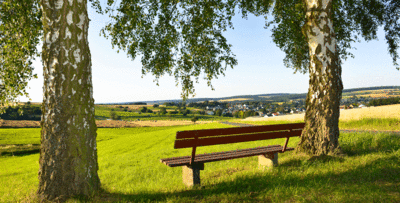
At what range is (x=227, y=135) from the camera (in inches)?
232

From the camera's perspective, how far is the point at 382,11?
465 inches

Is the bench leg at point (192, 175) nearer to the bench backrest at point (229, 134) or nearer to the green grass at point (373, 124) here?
the bench backrest at point (229, 134)

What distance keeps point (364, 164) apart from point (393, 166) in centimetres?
58

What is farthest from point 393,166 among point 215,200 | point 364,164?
point 215,200

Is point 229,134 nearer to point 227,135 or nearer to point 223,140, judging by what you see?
point 227,135

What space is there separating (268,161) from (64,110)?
4.87 m

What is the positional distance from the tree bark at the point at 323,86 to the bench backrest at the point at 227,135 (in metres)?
0.57

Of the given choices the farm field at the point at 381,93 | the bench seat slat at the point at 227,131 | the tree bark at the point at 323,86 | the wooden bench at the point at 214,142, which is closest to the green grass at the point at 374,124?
the tree bark at the point at 323,86

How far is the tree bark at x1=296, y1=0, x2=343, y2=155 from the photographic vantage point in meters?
7.50

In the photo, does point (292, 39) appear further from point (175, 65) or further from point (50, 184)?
point (50, 184)

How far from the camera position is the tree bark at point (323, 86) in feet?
24.6

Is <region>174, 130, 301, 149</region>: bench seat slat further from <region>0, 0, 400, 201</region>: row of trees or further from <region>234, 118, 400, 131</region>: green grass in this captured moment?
<region>234, 118, 400, 131</region>: green grass

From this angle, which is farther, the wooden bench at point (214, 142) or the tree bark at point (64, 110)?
the wooden bench at point (214, 142)

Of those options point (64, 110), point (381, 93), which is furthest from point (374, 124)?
point (381, 93)
